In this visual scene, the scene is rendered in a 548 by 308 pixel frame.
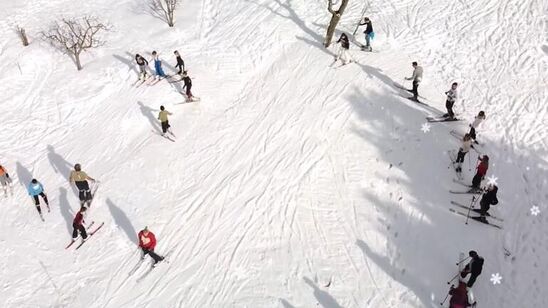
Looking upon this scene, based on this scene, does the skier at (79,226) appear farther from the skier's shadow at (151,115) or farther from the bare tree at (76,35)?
the bare tree at (76,35)

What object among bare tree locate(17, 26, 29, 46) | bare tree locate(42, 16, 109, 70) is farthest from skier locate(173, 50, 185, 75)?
bare tree locate(17, 26, 29, 46)

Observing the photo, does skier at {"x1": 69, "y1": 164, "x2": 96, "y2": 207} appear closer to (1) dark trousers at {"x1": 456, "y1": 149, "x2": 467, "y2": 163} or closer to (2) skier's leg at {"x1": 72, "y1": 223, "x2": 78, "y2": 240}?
(2) skier's leg at {"x1": 72, "y1": 223, "x2": 78, "y2": 240}

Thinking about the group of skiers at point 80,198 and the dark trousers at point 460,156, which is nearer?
the group of skiers at point 80,198

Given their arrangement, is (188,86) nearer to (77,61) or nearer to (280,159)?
(280,159)

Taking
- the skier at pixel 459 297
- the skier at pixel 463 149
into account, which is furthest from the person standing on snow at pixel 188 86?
the skier at pixel 459 297

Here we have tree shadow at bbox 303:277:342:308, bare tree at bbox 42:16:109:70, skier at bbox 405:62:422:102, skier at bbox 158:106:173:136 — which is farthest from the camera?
bare tree at bbox 42:16:109:70

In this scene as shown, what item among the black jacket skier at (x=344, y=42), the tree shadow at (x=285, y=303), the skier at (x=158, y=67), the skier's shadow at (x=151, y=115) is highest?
the black jacket skier at (x=344, y=42)
